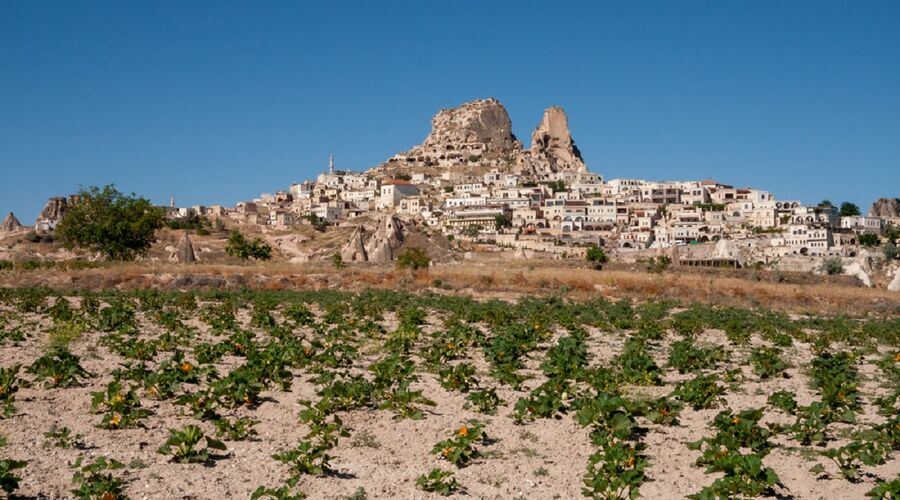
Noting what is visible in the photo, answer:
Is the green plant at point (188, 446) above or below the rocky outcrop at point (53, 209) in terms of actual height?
below

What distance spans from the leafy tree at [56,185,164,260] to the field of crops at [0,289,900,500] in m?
34.6

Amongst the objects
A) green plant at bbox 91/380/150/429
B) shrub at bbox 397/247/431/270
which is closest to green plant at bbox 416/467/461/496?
green plant at bbox 91/380/150/429

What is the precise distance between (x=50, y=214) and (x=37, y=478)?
174 metres

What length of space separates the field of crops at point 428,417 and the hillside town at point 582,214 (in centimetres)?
7951

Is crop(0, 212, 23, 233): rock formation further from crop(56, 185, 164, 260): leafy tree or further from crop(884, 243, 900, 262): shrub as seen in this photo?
crop(884, 243, 900, 262): shrub

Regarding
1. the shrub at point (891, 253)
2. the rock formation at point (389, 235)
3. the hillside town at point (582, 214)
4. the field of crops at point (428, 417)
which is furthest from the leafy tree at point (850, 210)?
the field of crops at point (428, 417)

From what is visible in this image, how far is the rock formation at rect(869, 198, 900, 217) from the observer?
159 m

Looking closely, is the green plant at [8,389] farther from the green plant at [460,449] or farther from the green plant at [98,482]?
the green plant at [460,449]

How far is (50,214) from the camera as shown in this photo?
6442 inches

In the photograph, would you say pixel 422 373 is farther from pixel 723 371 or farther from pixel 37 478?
pixel 37 478

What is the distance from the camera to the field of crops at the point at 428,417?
28.0 ft

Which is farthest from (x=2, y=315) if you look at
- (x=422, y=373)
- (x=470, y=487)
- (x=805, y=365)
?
(x=805, y=365)

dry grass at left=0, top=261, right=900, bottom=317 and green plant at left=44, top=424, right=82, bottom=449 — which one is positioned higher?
dry grass at left=0, top=261, right=900, bottom=317

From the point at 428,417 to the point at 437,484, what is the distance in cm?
289
